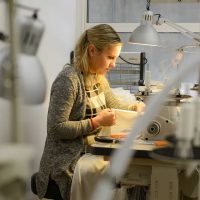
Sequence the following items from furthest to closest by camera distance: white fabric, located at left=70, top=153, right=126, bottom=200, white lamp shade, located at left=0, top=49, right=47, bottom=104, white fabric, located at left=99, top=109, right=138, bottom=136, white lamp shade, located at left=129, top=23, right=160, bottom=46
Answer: white lamp shade, located at left=129, top=23, right=160, bottom=46
white fabric, located at left=99, top=109, right=138, bottom=136
white fabric, located at left=70, top=153, right=126, bottom=200
white lamp shade, located at left=0, top=49, right=47, bottom=104

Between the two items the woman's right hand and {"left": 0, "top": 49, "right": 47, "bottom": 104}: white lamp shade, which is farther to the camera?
the woman's right hand

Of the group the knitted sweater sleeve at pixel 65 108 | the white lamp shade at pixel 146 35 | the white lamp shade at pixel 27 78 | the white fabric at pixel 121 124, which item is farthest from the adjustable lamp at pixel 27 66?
the white lamp shade at pixel 146 35

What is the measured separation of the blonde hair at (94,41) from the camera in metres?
2.13

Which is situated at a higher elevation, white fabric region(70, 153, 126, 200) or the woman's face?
the woman's face

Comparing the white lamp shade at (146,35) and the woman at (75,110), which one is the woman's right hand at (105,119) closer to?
the woman at (75,110)

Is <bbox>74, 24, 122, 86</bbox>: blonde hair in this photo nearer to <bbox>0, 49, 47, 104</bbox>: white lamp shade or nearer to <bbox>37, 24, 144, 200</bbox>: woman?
<bbox>37, 24, 144, 200</bbox>: woman

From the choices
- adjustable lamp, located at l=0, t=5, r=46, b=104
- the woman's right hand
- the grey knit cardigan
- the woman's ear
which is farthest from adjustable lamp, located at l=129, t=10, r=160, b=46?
adjustable lamp, located at l=0, t=5, r=46, b=104

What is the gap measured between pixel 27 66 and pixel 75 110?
148 cm

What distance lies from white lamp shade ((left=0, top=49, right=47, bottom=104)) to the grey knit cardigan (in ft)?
4.36

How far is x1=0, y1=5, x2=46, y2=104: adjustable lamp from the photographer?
62 cm

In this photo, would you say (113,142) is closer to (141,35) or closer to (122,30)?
(141,35)

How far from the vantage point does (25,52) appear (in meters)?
0.64

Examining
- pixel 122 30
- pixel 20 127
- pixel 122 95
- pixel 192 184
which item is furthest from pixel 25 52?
pixel 122 30

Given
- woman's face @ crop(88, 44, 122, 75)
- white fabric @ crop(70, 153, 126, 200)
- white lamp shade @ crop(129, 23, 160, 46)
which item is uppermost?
white lamp shade @ crop(129, 23, 160, 46)
